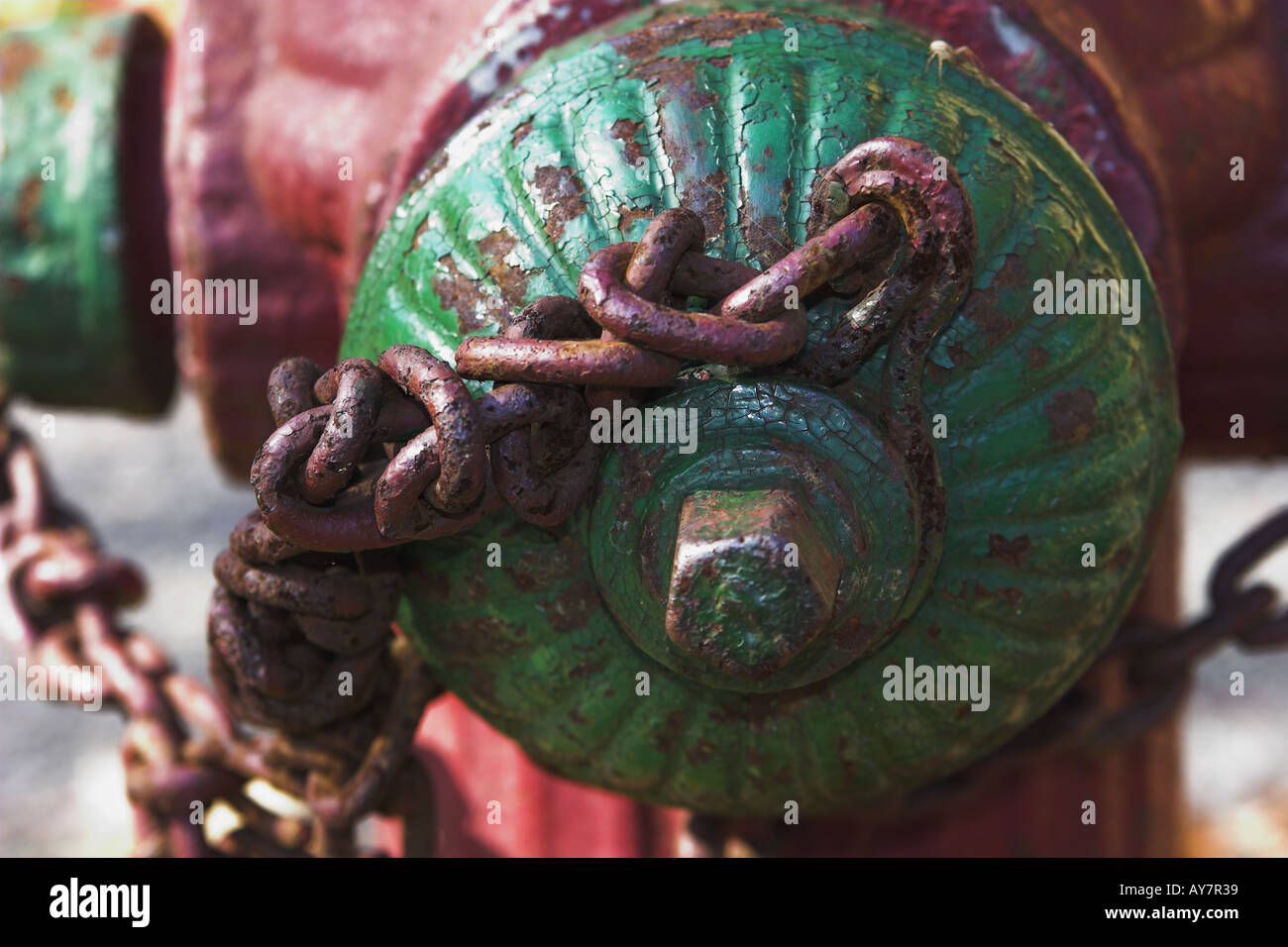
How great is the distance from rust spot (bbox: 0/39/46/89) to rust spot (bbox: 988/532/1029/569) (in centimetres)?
100

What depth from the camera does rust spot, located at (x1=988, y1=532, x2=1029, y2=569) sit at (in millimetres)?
740

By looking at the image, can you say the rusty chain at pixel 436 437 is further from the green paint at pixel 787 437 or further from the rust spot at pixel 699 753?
the rust spot at pixel 699 753

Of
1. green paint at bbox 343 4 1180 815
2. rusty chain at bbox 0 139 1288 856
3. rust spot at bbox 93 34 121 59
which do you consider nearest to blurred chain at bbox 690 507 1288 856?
green paint at bbox 343 4 1180 815

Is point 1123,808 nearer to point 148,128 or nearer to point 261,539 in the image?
point 261,539

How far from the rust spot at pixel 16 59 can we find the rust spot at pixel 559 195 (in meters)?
0.75

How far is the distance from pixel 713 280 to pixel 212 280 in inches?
26.1

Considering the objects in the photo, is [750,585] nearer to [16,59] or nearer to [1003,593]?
[1003,593]

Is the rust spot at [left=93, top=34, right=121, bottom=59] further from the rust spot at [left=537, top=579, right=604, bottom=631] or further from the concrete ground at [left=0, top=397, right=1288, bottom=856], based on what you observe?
→ the concrete ground at [left=0, top=397, right=1288, bottom=856]

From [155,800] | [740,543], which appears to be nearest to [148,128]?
[155,800]

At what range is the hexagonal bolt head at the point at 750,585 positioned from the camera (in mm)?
648

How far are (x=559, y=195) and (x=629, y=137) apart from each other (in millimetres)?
49

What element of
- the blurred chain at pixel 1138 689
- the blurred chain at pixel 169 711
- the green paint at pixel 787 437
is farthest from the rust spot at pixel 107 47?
the blurred chain at pixel 1138 689

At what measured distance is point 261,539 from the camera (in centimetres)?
73
